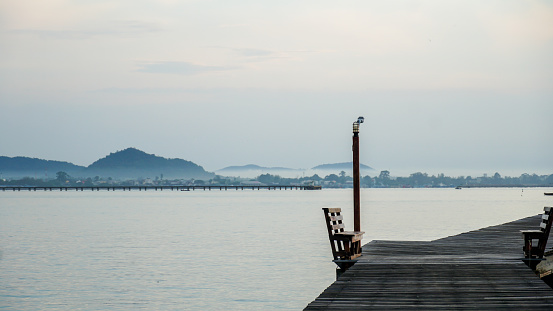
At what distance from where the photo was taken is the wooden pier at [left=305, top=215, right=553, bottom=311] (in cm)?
1137

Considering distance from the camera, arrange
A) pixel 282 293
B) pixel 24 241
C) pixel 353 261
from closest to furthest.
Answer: pixel 353 261
pixel 282 293
pixel 24 241

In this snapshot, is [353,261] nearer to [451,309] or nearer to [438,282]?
[438,282]

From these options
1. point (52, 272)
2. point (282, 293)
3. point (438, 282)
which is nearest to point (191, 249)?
point (52, 272)

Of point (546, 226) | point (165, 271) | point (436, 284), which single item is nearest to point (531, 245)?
point (546, 226)

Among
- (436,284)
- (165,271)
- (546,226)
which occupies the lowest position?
(165,271)

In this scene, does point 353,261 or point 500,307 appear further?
point 353,261

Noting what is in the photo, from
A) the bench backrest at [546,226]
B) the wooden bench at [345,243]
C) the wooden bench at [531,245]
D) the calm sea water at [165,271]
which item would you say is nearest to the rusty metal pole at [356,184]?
the wooden bench at [345,243]

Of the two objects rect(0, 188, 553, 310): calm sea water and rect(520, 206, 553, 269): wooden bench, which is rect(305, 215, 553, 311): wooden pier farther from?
rect(0, 188, 553, 310): calm sea water

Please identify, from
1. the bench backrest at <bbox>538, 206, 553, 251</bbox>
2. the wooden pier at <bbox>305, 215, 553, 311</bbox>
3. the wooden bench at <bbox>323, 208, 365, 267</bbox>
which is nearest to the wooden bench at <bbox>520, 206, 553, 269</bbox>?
the bench backrest at <bbox>538, 206, 553, 251</bbox>

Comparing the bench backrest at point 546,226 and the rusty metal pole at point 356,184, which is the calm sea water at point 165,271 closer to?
the rusty metal pole at point 356,184

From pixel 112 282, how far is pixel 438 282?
20263 mm

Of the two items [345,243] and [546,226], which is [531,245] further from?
[345,243]

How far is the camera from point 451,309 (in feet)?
36.2

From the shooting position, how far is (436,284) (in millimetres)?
13219
